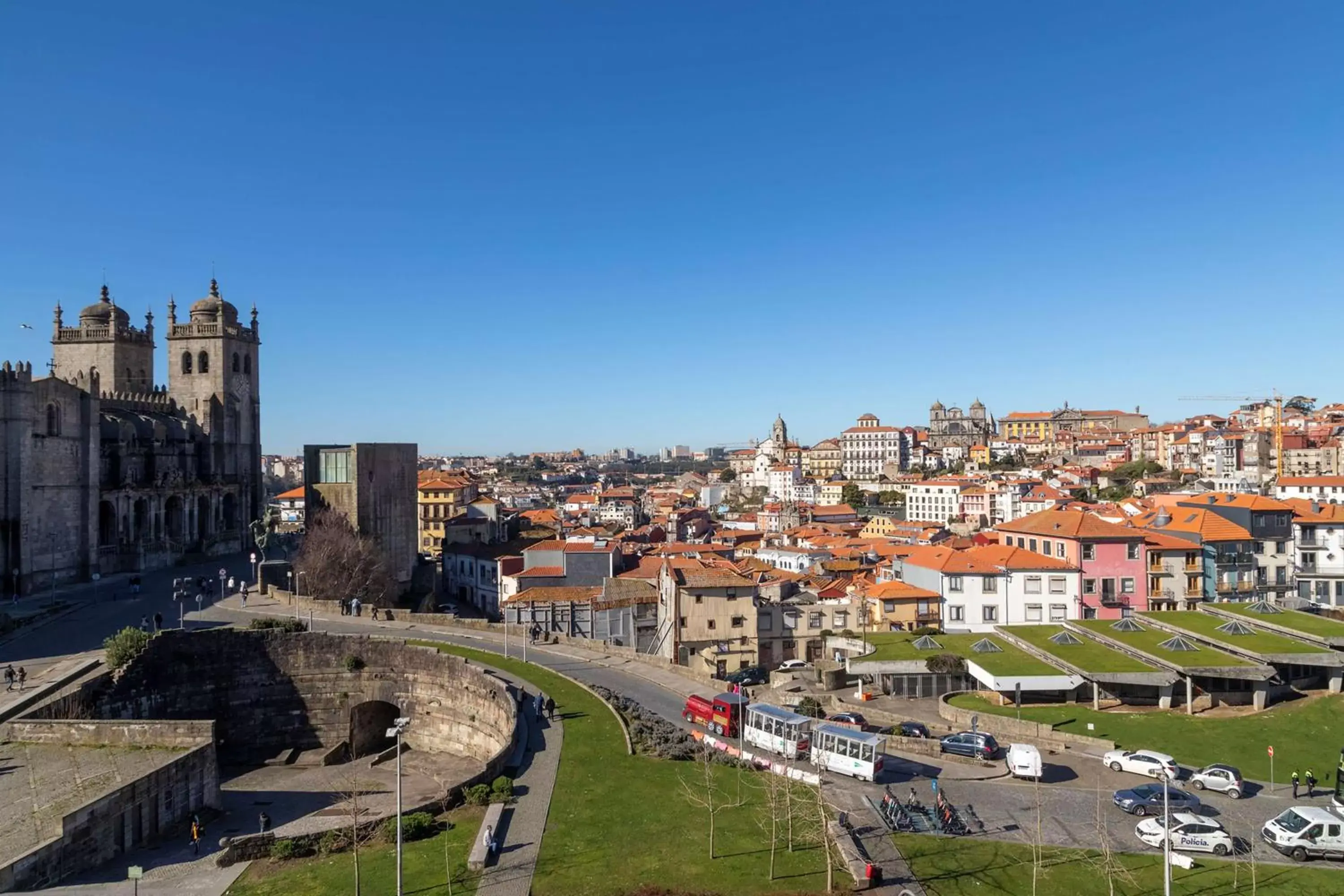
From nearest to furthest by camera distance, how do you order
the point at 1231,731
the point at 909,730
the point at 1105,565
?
the point at 909,730
the point at 1231,731
the point at 1105,565

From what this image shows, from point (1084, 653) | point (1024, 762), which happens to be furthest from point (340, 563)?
point (1024, 762)

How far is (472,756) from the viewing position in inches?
1193

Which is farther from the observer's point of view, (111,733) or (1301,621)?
(1301,621)

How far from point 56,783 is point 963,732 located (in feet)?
80.3

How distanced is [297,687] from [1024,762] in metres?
26.4

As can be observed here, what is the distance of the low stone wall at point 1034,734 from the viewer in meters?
24.8

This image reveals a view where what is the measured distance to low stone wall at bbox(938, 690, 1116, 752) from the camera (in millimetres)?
24844

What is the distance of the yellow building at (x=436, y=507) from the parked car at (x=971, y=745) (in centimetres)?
6420

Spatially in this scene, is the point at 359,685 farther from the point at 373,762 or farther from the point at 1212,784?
the point at 1212,784

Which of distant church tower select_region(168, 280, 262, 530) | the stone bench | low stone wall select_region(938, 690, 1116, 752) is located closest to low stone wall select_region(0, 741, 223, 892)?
the stone bench

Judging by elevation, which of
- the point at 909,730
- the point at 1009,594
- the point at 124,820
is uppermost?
the point at 1009,594

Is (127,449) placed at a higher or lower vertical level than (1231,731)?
higher

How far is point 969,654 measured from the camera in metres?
34.1

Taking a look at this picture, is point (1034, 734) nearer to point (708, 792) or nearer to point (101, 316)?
point (708, 792)
